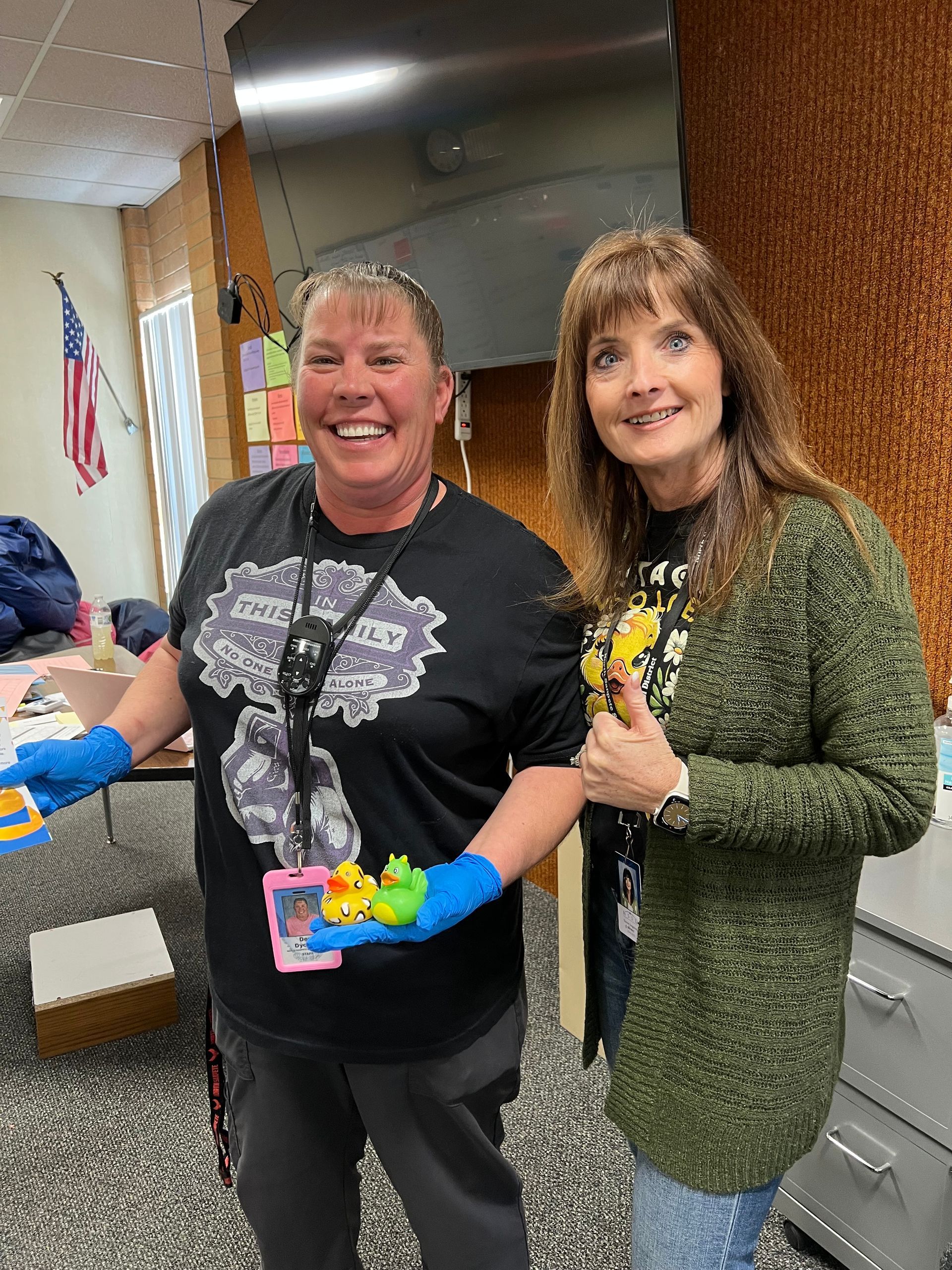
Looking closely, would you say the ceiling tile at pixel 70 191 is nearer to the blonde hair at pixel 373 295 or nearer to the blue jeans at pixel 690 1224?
the blonde hair at pixel 373 295

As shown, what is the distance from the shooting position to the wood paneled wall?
1512mm

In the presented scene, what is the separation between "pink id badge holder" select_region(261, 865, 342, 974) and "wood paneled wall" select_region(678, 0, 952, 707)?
118cm

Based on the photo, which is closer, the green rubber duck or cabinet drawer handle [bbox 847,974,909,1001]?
the green rubber duck

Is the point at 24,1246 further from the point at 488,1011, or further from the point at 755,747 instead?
the point at 755,747

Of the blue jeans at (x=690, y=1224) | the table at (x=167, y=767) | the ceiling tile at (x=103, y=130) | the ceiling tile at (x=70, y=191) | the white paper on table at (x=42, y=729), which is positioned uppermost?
the ceiling tile at (x=70, y=191)

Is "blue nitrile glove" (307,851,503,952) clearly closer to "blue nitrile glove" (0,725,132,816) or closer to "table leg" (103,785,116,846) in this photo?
"blue nitrile glove" (0,725,132,816)

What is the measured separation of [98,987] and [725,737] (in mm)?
1803

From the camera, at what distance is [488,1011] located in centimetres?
108

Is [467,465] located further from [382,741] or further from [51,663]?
[382,741]

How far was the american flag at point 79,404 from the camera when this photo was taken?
4.75m

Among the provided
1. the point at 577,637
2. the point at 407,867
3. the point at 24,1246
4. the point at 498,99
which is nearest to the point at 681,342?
the point at 577,637

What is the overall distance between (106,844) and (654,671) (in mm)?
2770

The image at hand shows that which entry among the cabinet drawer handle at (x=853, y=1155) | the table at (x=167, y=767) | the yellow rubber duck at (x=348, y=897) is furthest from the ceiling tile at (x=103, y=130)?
the cabinet drawer handle at (x=853, y=1155)

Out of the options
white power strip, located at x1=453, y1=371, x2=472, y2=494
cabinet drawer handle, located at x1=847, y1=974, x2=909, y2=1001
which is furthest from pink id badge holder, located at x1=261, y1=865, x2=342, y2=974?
white power strip, located at x1=453, y1=371, x2=472, y2=494
